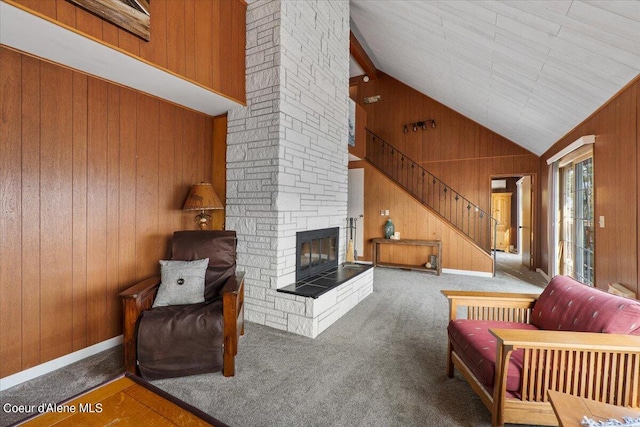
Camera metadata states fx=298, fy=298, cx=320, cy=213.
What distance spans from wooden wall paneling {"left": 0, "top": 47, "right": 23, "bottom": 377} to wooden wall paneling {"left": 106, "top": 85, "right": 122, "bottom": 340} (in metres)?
0.58

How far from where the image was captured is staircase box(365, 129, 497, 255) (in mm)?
6938

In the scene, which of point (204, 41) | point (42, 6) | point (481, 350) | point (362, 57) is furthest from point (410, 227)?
point (42, 6)

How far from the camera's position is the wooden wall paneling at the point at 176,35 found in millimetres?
2564

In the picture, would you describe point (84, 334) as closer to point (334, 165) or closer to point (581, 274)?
point (334, 165)

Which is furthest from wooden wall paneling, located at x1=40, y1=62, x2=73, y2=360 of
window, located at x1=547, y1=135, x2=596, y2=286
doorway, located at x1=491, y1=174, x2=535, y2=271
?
doorway, located at x1=491, y1=174, x2=535, y2=271

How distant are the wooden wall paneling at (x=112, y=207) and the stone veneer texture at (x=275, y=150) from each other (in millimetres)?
1098

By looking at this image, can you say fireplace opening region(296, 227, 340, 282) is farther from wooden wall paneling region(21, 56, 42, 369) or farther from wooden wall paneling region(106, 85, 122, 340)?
wooden wall paneling region(21, 56, 42, 369)

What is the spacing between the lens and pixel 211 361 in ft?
7.17

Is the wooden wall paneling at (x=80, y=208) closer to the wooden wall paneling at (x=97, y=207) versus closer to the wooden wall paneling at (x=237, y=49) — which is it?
the wooden wall paneling at (x=97, y=207)

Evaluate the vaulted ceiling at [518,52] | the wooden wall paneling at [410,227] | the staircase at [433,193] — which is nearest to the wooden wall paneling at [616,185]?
the vaulted ceiling at [518,52]

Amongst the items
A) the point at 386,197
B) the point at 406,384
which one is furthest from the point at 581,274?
the point at 406,384

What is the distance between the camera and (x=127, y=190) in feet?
9.16

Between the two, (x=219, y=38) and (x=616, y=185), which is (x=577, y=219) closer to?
(x=616, y=185)

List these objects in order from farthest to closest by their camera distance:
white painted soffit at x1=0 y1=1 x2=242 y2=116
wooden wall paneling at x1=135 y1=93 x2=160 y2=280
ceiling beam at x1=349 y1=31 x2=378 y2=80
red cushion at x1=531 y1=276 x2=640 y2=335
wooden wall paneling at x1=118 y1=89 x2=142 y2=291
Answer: ceiling beam at x1=349 y1=31 x2=378 y2=80 → wooden wall paneling at x1=135 y1=93 x2=160 y2=280 → wooden wall paneling at x1=118 y1=89 x2=142 y2=291 → white painted soffit at x1=0 y1=1 x2=242 y2=116 → red cushion at x1=531 y1=276 x2=640 y2=335
